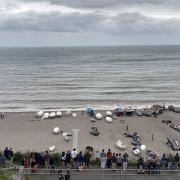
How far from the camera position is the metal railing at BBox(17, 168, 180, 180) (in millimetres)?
21516

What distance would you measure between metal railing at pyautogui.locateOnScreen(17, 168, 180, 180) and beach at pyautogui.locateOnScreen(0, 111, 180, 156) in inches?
409

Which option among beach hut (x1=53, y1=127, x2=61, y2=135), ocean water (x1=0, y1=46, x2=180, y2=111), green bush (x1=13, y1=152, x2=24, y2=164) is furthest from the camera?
ocean water (x1=0, y1=46, x2=180, y2=111)

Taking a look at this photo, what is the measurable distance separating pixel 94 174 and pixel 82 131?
18173 mm

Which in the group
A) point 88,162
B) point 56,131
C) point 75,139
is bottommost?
point 88,162

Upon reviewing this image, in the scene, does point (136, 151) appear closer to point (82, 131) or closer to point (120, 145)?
point (120, 145)

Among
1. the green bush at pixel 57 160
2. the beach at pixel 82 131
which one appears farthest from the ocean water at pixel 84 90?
the green bush at pixel 57 160

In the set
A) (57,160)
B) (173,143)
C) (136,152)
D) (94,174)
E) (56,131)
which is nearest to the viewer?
(94,174)

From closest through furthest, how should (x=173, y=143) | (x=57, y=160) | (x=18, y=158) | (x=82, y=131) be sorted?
(x=57, y=160)
(x=18, y=158)
(x=173, y=143)
(x=82, y=131)

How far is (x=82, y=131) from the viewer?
132ft

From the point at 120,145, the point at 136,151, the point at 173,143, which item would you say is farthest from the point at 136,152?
the point at 173,143

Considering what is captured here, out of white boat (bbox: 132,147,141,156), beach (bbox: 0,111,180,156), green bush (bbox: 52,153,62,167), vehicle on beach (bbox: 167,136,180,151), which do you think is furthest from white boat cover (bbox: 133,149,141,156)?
green bush (bbox: 52,153,62,167)

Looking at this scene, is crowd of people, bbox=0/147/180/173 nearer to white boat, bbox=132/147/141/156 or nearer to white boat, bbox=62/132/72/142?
white boat, bbox=132/147/141/156

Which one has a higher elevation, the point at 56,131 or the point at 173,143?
the point at 56,131

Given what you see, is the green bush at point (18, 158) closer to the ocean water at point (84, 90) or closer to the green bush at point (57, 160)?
the green bush at point (57, 160)
